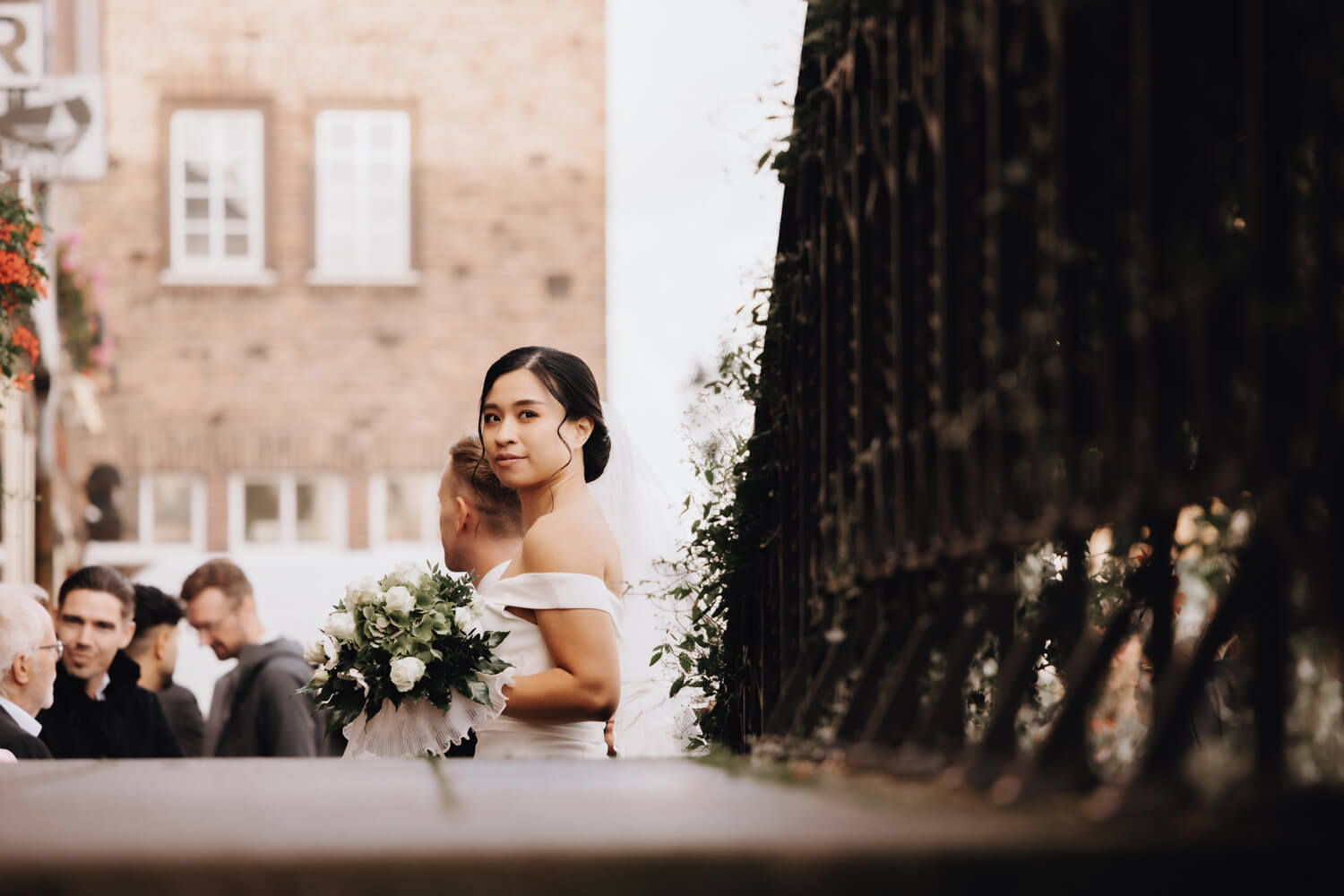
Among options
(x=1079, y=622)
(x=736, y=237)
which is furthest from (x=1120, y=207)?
(x=736, y=237)

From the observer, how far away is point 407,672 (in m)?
4.18

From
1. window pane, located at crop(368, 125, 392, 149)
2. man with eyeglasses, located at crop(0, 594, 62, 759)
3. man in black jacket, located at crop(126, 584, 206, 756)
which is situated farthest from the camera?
window pane, located at crop(368, 125, 392, 149)

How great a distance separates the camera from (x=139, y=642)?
833cm

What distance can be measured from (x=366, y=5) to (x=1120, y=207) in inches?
617

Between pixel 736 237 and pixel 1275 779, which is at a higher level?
pixel 736 237

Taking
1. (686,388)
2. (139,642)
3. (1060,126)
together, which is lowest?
(139,642)

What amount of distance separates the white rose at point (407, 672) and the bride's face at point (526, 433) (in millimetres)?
601

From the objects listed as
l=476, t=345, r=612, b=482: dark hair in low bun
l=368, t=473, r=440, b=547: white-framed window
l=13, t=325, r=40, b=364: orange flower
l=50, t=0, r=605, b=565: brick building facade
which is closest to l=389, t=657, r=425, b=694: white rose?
l=476, t=345, r=612, b=482: dark hair in low bun

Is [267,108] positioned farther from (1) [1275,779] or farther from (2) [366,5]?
(1) [1275,779]

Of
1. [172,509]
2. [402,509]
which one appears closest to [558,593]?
[402,509]

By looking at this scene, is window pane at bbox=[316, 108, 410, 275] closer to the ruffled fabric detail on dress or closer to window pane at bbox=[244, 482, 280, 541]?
window pane at bbox=[244, 482, 280, 541]

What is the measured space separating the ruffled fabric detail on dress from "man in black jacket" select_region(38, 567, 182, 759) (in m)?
2.78

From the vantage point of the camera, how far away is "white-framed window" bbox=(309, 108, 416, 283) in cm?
1664

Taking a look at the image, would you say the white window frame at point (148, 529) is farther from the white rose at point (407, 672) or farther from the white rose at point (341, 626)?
the white rose at point (407, 672)
